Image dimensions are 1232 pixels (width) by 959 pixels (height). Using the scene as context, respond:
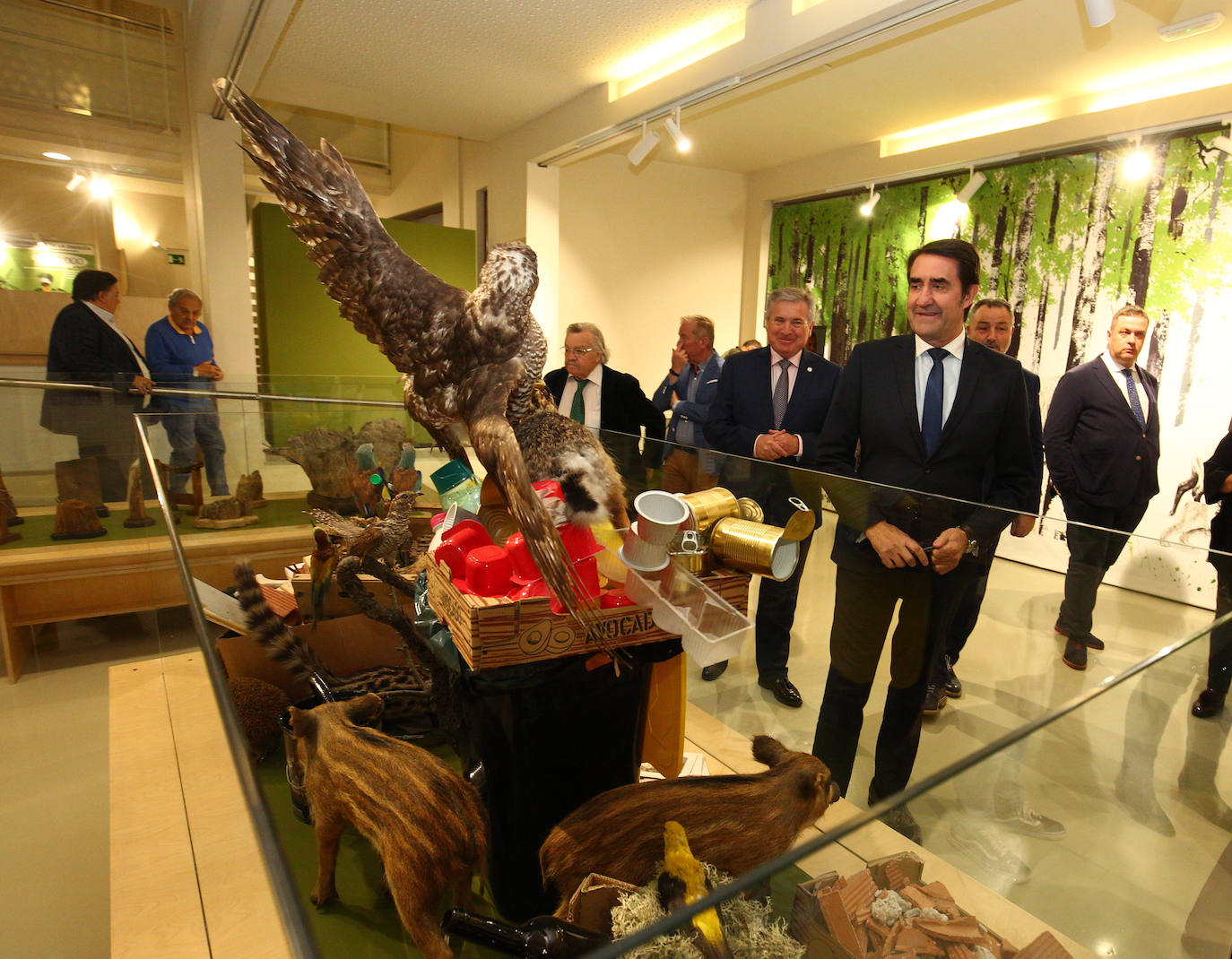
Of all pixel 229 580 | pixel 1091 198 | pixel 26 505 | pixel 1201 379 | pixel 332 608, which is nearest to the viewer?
pixel 332 608

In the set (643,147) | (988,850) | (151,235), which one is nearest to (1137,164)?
(643,147)

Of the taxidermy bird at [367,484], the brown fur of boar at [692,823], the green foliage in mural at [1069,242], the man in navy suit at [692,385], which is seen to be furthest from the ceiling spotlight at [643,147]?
the brown fur of boar at [692,823]

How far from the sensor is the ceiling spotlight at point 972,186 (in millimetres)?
4664

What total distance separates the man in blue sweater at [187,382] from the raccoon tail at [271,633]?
34.0 inches

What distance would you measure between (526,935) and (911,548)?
87cm

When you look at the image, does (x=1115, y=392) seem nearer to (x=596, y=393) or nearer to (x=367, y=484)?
(x=596, y=393)

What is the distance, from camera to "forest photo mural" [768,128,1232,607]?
371 cm

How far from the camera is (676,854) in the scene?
0.79m

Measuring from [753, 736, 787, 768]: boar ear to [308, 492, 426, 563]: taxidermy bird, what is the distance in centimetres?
90

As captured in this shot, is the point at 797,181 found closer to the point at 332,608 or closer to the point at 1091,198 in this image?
the point at 1091,198

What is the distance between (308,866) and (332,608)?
2.92 ft

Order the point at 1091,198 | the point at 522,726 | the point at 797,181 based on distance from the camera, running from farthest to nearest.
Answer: the point at 797,181
the point at 1091,198
the point at 522,726

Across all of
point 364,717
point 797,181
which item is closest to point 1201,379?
point 797,181

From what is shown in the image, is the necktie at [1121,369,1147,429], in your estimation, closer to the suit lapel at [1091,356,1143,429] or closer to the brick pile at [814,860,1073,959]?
the suit lapel at [1091,356,1143,429]
